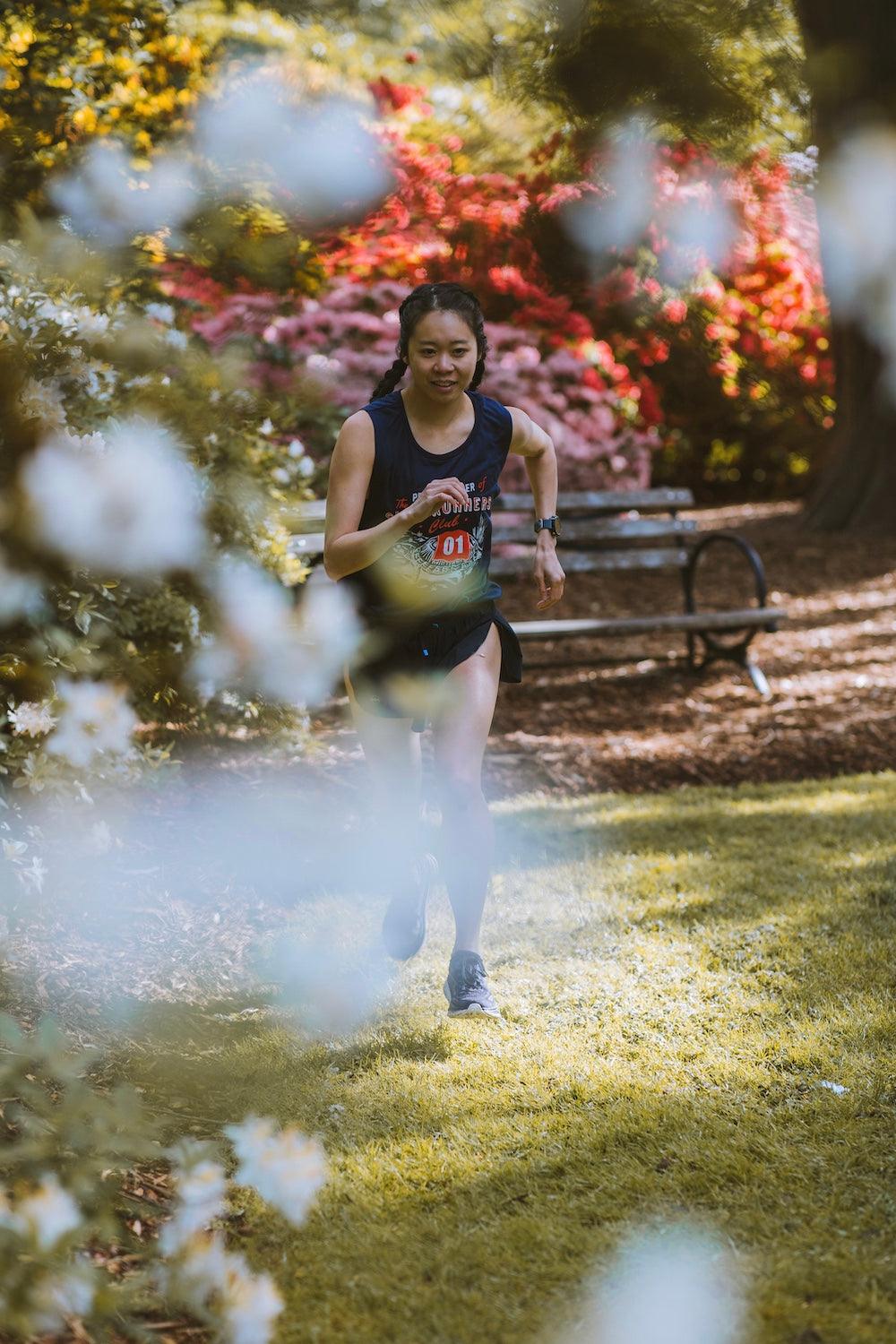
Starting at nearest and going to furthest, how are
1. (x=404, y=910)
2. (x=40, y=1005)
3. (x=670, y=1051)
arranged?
(x=670, y=1051)
(x=40, y=1005)
(x=404, y=910)

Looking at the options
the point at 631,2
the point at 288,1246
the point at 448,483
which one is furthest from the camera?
the point at 448,483

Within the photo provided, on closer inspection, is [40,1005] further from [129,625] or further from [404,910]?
[129,625]

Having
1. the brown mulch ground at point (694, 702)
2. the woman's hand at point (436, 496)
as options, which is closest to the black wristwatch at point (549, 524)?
the woman's hand at point (436, 496)

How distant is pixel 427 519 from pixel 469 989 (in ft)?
3.34

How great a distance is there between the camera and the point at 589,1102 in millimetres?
2412

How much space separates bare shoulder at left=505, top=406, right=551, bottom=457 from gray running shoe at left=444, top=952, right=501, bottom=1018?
1.15 meters

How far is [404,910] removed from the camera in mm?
3025

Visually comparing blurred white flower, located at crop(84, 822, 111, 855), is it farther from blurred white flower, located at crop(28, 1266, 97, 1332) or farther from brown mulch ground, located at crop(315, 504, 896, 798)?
blurred white flower, located at crop(28, 1266, 97, 1332)

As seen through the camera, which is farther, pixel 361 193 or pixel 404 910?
pixel 404 910

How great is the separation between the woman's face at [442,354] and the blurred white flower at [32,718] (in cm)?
112

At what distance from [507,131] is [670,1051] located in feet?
6.16

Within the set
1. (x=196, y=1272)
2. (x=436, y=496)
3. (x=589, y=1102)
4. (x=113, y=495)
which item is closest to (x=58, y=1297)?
(x=196, y=1272)

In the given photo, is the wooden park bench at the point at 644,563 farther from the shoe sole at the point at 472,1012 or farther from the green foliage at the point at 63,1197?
the green foliage at the point at 63,1197

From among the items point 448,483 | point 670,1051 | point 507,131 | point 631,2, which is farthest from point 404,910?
point 631,2
